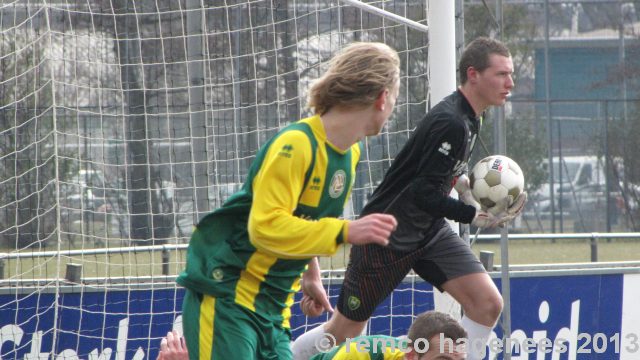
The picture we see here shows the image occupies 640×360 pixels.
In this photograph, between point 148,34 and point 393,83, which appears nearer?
point 393,83

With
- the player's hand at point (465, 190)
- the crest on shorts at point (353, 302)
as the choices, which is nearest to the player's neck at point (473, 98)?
the player's hand at point (465, 190)

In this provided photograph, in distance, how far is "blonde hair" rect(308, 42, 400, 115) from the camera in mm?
3326

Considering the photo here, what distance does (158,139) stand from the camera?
6.87m

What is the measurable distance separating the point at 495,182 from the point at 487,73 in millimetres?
541

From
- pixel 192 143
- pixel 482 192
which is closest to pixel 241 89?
pixel 192 143

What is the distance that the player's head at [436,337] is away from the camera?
3.69 metres

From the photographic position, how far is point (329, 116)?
3.35 metres

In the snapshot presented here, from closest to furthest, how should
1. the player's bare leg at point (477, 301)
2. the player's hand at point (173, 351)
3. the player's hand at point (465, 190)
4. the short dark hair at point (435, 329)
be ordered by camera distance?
the short dark hair at point (435, 329) < the player's hand at point (173, 351) < the player's bare leg at point (477, 301) < the player's hand at point (465, 190)

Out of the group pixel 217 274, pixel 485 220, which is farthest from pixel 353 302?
pixel 217 274

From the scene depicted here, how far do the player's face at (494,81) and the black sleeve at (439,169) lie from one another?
0.31 m

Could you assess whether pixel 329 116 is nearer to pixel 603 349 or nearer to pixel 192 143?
pixel 192 143

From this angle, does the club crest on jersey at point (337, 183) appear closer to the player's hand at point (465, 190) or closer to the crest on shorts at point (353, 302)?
the crest on shorts at point (353, 302)

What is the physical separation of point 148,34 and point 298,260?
4166 millimetres

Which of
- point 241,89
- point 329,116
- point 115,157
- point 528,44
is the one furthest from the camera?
point 528,44
